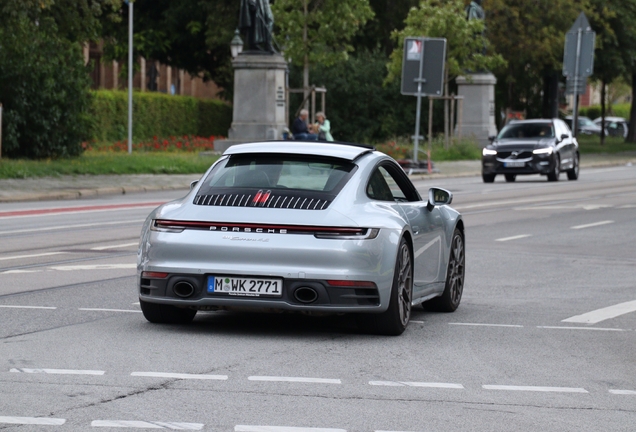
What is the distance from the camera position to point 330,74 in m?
62.3

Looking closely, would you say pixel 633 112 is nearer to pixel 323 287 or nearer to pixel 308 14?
pixel 308 14

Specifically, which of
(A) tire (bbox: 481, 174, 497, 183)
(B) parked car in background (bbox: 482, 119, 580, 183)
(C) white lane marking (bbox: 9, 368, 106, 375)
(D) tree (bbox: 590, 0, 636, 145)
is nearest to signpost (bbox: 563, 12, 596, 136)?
(B) parked car in background (bbox: 482, 119, 580, 183)

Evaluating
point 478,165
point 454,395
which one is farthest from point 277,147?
point 478,165

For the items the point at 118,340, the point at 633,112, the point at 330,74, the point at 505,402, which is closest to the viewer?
the point at 505,402

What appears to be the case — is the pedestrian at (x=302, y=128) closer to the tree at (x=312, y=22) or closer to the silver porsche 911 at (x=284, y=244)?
the tree at (x=312, y=22)

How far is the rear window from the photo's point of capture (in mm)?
9391

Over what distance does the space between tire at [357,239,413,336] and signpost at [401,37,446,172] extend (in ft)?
93.6

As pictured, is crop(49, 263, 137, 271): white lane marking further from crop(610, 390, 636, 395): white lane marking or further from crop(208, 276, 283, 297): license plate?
crop(610, 390, 636, 395): white lane marking

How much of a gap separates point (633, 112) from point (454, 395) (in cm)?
6823

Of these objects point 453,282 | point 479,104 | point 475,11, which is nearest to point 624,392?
point 453,282

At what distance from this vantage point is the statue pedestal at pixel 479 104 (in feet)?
183

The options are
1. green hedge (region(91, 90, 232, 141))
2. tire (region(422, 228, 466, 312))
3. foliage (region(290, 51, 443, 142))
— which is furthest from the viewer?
foliage (region(290, 51, 443, 142))

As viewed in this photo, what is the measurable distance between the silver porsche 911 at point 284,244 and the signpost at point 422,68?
28.5 meters

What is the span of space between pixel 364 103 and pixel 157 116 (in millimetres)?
9509
